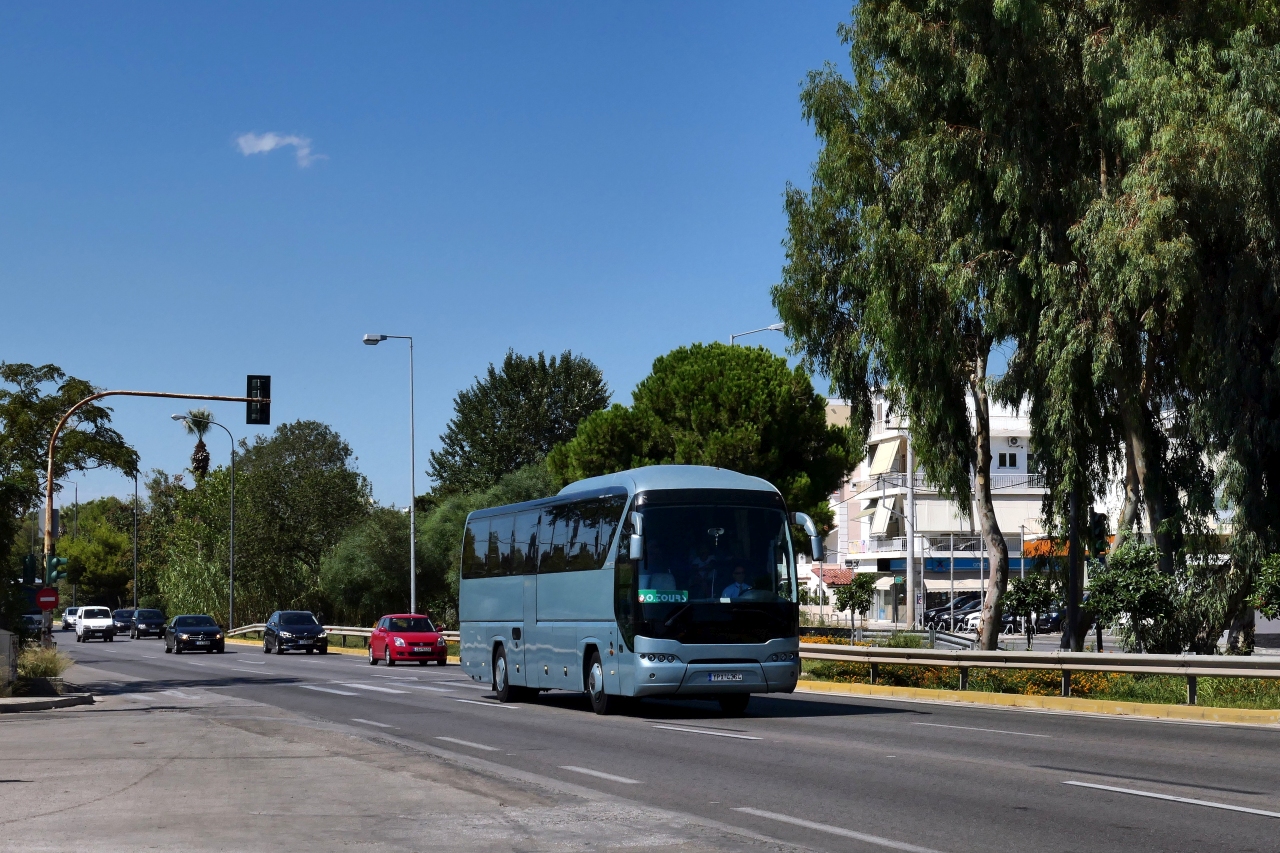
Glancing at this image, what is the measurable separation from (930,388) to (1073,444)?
12.0ft

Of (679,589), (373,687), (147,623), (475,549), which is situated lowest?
(147,623)

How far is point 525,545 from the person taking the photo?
24828 mm

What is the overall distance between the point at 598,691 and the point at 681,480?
11.6 feet

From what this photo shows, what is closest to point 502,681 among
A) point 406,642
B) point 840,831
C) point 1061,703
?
point 1061,703

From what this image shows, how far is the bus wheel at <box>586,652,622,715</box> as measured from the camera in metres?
21.5

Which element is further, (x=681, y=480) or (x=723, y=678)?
(x=681, y=480)

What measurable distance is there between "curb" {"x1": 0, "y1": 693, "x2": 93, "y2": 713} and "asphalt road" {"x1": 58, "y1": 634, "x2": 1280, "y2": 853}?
1.35 metres

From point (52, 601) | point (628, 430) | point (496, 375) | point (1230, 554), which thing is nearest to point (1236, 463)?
point (1230, 554)

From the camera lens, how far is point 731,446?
56.0m

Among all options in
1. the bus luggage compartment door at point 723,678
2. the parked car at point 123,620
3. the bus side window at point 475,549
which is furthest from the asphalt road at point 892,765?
the parked car at point 123,620

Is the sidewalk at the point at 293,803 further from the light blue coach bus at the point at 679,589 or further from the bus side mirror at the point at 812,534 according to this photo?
the bus side mirror at the point at 812,534

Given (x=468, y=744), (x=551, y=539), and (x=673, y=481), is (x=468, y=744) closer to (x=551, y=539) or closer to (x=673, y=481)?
(x=673, y=481)

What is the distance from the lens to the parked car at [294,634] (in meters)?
52.8

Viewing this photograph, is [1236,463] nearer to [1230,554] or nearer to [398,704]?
[1230,554]
